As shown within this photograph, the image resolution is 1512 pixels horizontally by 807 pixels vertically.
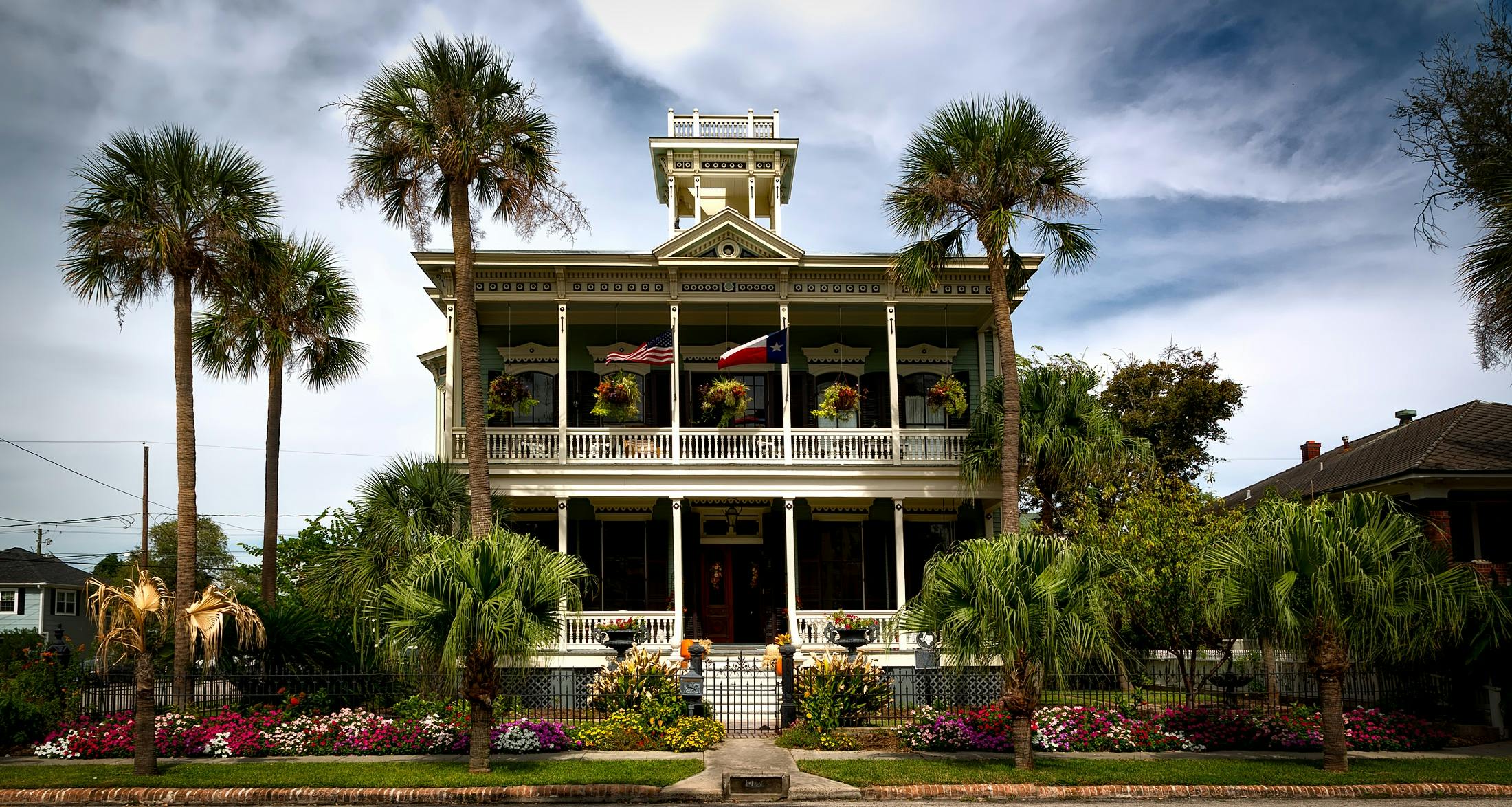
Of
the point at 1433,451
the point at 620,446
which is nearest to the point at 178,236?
the point at 620,446

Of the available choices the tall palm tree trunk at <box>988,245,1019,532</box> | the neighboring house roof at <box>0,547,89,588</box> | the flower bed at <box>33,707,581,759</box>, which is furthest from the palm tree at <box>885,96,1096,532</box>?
the neighboring house roof at <box>0,547,89,588</box>

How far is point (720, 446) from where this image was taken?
21.2 meters

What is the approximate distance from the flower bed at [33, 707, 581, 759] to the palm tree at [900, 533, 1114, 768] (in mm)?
5460

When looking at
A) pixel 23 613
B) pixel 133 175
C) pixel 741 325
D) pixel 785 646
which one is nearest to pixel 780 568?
pixel 741 325

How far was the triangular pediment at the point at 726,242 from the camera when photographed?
69.7 feet

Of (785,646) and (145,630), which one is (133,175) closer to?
(145,630)

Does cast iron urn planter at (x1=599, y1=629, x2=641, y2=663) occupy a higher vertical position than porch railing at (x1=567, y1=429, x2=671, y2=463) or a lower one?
lower

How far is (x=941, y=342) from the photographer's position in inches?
933

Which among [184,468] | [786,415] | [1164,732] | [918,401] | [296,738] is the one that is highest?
[918,401]

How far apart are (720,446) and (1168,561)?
8602mm

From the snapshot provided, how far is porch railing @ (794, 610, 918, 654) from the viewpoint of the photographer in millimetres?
19406

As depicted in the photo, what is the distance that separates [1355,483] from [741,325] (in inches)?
500

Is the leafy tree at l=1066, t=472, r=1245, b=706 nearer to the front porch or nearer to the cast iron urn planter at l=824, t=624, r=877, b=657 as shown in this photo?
the cast iron urn planter at l=824, t=624, r=877, b=657

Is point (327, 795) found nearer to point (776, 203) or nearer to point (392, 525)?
point (392, 525)
